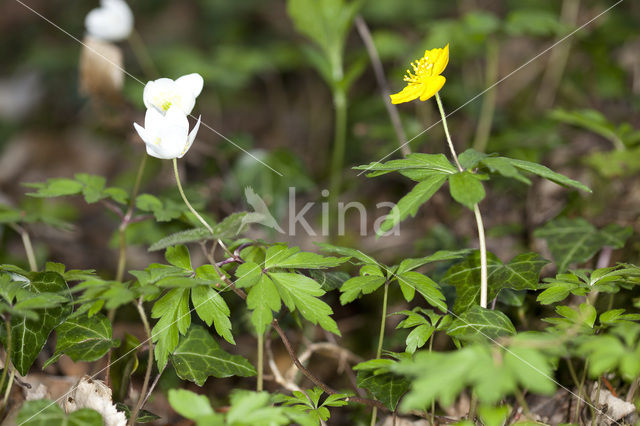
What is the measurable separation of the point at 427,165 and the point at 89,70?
81.2 inches

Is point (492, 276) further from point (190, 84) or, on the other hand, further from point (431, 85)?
point (190, 84)

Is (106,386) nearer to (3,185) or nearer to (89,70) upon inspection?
(89,70)

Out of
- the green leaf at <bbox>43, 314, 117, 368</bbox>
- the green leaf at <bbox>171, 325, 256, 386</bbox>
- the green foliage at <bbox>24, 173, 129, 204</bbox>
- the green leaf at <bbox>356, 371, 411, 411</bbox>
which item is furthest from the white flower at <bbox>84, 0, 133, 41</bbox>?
the green leaf at <bbox>356, 371, 411, 411</bbox>

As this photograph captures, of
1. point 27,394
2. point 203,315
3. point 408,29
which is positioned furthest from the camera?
point 408,29

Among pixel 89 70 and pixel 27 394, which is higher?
pixel 89 70

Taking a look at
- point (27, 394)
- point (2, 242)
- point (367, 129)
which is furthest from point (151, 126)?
point (367, 129)

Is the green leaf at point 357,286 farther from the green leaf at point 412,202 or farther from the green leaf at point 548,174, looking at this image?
the green leaf at point 548,174

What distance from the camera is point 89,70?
2.56 meters

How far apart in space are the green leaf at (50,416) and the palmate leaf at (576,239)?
1.50 meters

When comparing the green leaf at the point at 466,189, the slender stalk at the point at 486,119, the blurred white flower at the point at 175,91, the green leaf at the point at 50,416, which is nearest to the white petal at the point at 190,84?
the blurred white flower at the point at 175,91

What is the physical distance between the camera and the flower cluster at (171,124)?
1290 millimetres

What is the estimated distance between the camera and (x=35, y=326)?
54.2 inches

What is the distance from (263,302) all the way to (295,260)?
0.16 metres

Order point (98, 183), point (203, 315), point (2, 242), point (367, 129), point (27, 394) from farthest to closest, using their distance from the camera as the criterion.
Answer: point (367, 129) → point (2, 242) → point (98, 183) → point (27, 394) → point (203, 315)
